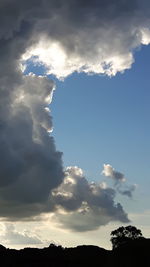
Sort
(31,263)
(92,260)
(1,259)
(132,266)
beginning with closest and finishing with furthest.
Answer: (132,266) < (92,260) < (31,263) < (1,259)

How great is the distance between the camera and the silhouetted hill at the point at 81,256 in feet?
439

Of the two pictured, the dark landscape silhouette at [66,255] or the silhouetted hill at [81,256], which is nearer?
the silhouetted hill at [81,256]

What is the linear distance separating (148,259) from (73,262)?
43170 millimetres

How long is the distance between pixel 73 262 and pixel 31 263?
1821 centimetres

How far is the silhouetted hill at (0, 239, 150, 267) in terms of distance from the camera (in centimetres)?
13375

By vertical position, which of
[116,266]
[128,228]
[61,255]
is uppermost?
[128,228]

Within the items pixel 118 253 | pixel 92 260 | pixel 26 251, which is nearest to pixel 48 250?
Answer: pixel 26 251

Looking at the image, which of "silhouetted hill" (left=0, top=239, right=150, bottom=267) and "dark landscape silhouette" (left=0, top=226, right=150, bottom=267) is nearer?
"silhouetted hill" (left=0, top=239, right=150, bottom=267)

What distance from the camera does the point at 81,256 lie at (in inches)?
6781

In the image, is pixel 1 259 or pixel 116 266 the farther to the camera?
pixel 1 259

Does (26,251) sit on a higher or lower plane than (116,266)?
higher

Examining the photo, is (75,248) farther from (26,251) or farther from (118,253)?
(118,253)

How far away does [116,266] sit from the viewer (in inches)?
5231

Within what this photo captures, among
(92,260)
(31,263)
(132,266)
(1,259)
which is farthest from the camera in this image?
(1,259)
